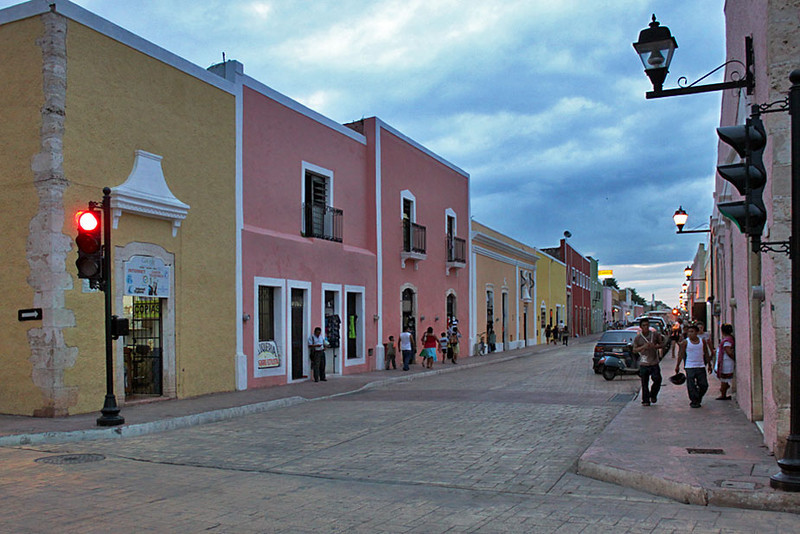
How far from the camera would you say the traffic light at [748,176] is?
661cm

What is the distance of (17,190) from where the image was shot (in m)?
13.0

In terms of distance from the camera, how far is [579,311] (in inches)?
2677

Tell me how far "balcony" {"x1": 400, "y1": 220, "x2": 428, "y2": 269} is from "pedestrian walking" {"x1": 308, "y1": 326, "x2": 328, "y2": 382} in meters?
7.28

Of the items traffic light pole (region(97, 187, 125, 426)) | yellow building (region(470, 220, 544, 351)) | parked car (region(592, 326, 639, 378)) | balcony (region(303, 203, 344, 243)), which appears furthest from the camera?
yellow building (region(470, 220, 544, 351))

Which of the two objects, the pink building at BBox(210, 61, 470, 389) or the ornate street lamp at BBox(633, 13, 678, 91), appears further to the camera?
the pink building at BBox(210, 61, 470, 389)

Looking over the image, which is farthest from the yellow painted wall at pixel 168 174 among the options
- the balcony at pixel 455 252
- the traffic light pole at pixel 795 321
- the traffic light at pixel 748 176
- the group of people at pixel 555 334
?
the group of people at pixel 555 334

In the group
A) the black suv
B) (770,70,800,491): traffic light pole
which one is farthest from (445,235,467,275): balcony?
(770,70,800,491): traffic light pole

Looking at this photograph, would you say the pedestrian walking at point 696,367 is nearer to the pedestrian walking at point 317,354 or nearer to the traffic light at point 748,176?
the traffic light at point 748,176

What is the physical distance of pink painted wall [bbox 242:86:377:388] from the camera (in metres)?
18.0

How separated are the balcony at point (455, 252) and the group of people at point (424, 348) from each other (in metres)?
3.32

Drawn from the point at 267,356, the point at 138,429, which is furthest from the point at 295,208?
the point at 138,429

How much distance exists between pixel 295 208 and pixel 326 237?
1536mm

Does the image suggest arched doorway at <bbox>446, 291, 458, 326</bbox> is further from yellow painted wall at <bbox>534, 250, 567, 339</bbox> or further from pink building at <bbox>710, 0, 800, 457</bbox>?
pink building at <bbox>710, 0, 800, 457</bbox>

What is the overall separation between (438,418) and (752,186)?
24.7 feet
